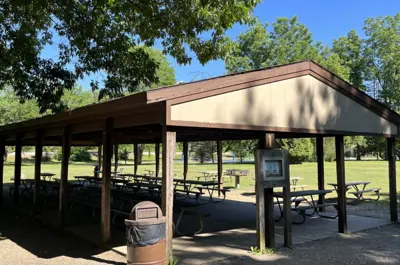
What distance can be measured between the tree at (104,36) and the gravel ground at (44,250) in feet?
13.6

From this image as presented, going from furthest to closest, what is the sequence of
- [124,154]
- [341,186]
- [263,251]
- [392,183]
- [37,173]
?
[124,154], [37,173], [392,183], [341,186], [263,251]

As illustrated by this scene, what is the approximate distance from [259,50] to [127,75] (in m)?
23.7

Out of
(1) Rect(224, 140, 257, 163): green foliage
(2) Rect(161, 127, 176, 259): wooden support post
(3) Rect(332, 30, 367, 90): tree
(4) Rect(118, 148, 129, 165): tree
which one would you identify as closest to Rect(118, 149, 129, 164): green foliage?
(4) Rect(118, 148, 129, 165): tree

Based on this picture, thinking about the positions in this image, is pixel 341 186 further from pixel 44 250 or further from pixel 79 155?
pixel 79 155

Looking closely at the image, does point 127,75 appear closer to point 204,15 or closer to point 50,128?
point 50,128

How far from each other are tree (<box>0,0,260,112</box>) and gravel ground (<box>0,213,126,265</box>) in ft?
13.6

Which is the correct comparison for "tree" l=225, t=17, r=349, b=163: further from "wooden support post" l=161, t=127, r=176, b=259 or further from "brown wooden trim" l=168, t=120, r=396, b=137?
"wooden support post" l=161, t=127, r=176, b=259

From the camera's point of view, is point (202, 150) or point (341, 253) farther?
point (202, 150)

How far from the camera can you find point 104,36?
10016 mm

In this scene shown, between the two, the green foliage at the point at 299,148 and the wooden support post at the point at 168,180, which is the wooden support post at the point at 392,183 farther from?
the green foliage at the point at 299,148

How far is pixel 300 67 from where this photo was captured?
6.85m

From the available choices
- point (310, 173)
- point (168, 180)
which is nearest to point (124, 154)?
point (310, 173)

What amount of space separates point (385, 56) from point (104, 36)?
42.0 metres

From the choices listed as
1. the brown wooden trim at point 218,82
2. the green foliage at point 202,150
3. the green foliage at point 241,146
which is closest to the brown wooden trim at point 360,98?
the brown wooden trim at point 218,82
